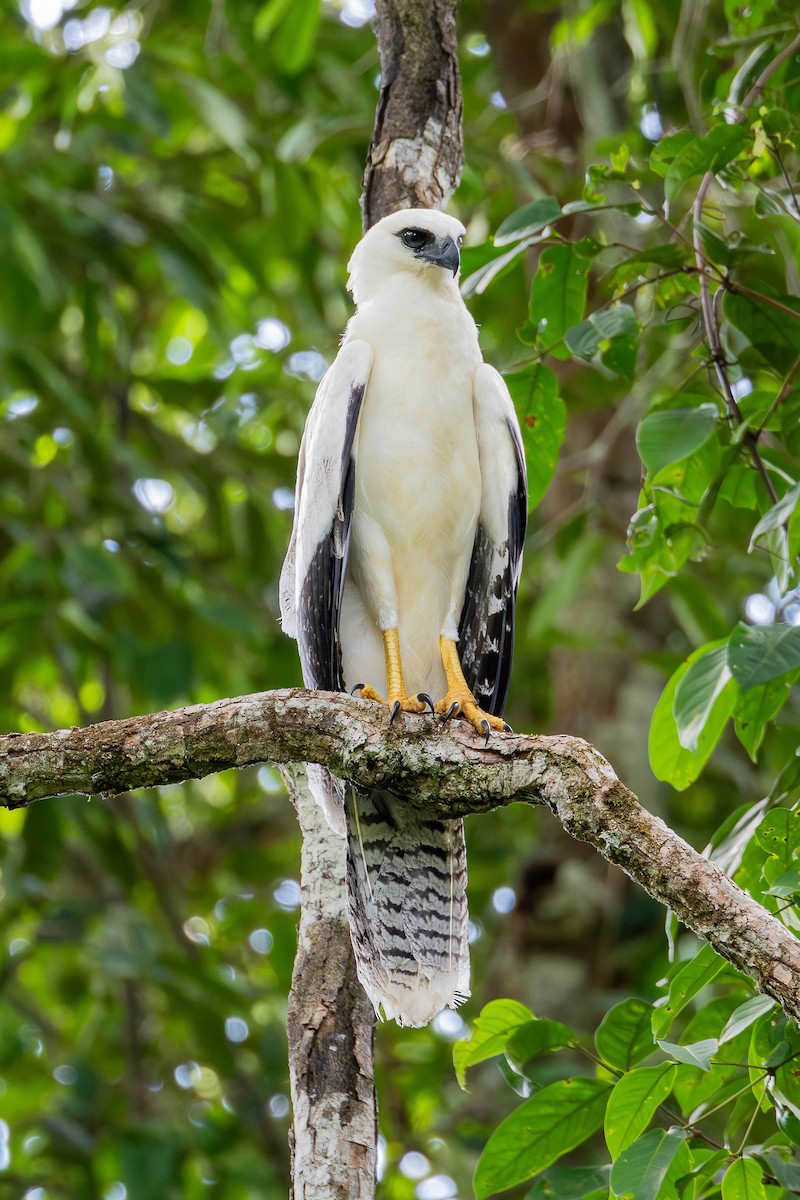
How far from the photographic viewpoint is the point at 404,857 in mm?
3676

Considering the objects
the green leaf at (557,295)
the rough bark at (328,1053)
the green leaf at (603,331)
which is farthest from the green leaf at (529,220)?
the rough bark at (328,1053)

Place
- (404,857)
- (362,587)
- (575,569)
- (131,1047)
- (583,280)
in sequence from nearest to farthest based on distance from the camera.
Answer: (583,280) → (404,857) → (362,587) → (575,569) → (131,1047)

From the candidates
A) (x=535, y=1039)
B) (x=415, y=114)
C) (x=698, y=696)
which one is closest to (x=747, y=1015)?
(x=535, y=1039)

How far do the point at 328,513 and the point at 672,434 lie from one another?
113 centimetres

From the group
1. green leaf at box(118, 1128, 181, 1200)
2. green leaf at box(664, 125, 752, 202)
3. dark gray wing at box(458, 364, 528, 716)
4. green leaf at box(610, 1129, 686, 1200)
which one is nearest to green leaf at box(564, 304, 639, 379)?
green leaf at box(664, 125, 752, 202)

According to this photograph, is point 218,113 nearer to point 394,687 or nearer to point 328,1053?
point 394,687

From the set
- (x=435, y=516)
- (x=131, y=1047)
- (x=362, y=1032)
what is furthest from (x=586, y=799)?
(x=131, y=1047)

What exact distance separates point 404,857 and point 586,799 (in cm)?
128

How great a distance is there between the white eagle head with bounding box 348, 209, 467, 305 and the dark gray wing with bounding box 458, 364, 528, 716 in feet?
1.18

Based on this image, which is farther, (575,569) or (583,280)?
(575,569)

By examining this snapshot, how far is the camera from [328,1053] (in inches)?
118

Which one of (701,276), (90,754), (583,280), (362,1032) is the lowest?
(362,1032)

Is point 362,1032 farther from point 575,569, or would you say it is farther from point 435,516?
point 575,569

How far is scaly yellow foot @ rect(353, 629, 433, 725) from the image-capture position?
10.5ft
